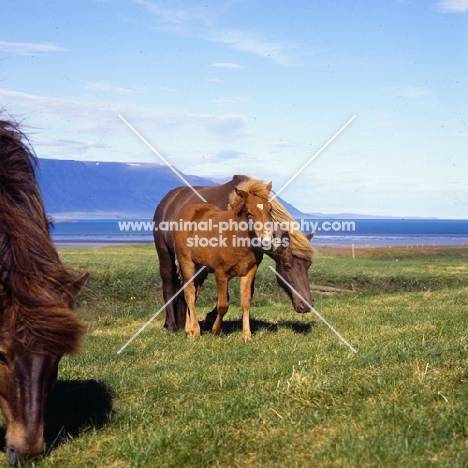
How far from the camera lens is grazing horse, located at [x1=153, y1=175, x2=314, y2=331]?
474 inches

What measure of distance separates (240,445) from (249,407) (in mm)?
897

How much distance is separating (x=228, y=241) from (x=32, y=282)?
608cm

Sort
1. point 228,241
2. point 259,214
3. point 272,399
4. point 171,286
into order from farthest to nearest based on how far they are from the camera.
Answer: point 171,286, point 228,241, point 259,214, point 272,399

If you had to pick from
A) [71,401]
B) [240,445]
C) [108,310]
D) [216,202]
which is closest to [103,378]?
[71,401]

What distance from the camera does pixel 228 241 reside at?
1085 cm

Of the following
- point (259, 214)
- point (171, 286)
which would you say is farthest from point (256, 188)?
point (171, 286)

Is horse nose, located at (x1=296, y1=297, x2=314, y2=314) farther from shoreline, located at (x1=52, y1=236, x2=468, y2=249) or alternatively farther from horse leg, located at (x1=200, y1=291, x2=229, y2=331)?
shoreline, located at (x1=52, y1=236, x2=468, y2=249)

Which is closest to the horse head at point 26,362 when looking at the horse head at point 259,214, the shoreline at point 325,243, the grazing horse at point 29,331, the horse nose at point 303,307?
the grazing horse at point 29,331

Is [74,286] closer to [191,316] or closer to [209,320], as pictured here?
[191,316]

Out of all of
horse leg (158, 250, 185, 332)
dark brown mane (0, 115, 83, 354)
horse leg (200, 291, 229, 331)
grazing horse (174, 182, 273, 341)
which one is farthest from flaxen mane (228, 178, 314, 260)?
dark brown mane (0, 115, 83, 354)

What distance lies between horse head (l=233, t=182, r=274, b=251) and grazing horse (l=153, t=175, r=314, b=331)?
0.30 meters

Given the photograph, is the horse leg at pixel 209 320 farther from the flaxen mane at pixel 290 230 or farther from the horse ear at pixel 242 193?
the horse ear at pixel 242 193

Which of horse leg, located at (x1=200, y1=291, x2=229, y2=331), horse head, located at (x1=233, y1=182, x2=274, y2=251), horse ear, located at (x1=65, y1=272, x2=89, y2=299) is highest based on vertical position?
horse head, located at (x1=233, y1=182, x2=274, y2=251)

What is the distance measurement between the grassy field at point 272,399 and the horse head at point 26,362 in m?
0.42
